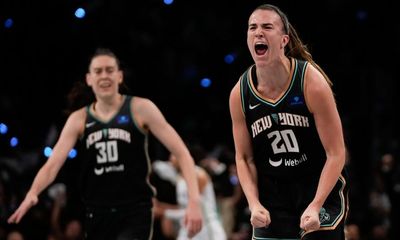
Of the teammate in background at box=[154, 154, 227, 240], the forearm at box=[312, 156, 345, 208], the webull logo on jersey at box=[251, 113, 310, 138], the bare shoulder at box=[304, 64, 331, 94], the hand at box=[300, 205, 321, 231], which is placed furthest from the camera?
the teammate in background at box=[154, 154, 227, 240]

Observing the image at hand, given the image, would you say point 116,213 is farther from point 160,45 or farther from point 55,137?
point 160,45

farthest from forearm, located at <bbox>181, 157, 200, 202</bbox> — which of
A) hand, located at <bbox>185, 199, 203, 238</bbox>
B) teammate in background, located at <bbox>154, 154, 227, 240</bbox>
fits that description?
teammate in background, located at <bbox>154, 154, 227, 240</bbox>

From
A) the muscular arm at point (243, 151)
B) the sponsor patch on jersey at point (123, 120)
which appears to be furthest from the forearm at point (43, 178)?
the muscular arm at point (243, 151)

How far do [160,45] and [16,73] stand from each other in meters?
2.03

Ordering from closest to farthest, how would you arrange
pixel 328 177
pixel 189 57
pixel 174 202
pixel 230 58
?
pixel 328 177, pixel 174 202, pixel 230 58, pixel 189 57

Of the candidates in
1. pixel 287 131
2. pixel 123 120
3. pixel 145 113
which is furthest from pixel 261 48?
pixel 123 120

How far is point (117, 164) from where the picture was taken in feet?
21.9

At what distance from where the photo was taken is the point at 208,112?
40.7ft

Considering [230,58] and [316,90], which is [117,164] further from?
[230,58]

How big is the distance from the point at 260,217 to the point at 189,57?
7052 mm

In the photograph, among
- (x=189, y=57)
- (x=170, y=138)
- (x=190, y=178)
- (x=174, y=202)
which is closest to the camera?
(x=190, y=178)

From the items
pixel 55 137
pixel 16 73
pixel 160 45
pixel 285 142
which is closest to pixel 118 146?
pixel 285 142

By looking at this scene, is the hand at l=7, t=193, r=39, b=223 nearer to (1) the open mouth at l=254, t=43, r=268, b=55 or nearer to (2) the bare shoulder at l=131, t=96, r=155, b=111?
(2) the bare shoulder at l=131, t=96, r=155, b=111

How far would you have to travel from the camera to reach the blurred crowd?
9.73 meters
